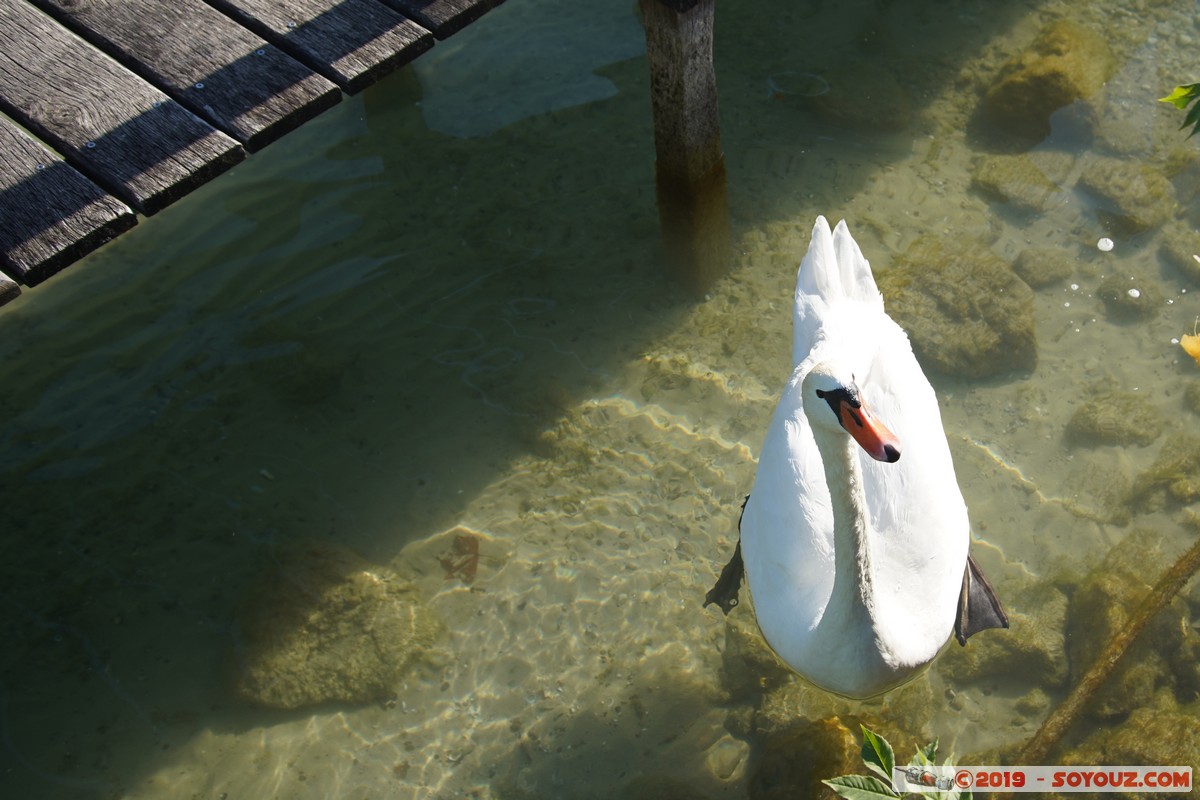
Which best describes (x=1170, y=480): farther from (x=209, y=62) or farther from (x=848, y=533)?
(x=209, y=62)

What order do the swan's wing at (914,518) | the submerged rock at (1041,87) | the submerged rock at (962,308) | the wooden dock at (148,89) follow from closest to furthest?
the wooden dock at (148,89) → the swan's wing at (914,518) → the submerged rock at (962,308) → the submerged rock at (1041,87)

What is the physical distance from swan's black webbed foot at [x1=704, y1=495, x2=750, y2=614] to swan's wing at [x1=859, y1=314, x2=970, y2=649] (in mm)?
840

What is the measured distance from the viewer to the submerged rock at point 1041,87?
20.2ft

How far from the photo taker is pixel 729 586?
175 inches

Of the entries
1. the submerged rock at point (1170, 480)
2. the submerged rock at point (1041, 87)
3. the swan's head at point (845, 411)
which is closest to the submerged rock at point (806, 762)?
the swan's head at point (845, 411)

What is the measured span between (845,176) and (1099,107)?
1.79m

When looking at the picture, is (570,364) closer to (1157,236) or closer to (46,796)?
(46,796)

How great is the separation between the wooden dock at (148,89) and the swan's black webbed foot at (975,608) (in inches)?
123

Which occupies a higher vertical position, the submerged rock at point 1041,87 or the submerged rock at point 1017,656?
the submerged rock at point 1041,87

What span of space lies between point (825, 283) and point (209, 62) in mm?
2707

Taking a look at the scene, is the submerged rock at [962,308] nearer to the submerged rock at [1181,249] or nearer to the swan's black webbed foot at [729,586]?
the submerged rock at [1181,249]

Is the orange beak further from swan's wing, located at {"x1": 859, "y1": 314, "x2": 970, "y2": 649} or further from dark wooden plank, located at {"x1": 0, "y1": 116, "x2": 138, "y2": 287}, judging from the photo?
dark wooden plank, located at {"x1": 0, "y1": 116, "x2": 138, "y2": 287}

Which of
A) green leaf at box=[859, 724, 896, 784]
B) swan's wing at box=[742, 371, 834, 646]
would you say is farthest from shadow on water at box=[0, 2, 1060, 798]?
green leaf at box=[859, 724, 896, 784]

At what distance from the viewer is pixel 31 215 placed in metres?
3.45
